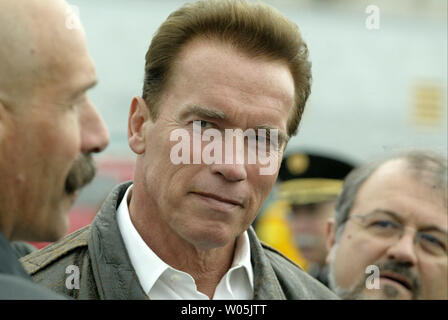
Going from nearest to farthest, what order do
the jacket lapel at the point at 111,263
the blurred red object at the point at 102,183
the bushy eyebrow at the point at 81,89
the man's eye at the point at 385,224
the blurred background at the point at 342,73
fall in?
the bushy eyebrow at the point at 81,89, the jacket lapel at the point at 111,263, the man's eye at the point at 385,224, the blurred background at the point at 342,73, the blurred red object at the point at 102,183

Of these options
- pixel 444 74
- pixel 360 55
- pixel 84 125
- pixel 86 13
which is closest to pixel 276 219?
pixel 86 13

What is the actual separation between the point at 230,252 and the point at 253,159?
32 centimetres

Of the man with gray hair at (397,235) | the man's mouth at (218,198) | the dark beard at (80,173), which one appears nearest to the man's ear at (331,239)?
the man with gray hair at (397,235)

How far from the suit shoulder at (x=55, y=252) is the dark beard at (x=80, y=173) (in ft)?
0.99

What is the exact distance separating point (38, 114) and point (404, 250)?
57.4 inches

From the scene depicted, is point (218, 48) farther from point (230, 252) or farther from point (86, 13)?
point (86, 13)

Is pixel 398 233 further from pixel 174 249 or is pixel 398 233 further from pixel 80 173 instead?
pixel 80 173

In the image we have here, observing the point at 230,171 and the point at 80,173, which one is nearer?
the point at 80,173

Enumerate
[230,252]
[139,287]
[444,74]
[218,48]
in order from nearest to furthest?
1. [139,287]
2. [218,48]
3. [230,252]
4. [444,74]

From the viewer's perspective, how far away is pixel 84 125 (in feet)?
4.93

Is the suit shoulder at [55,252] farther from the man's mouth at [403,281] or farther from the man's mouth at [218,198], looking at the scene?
the man's mouth at [403,281]

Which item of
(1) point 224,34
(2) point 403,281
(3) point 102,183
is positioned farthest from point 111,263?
(3) point 102,183

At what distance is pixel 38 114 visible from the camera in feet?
4.44

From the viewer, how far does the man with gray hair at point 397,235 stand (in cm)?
232
